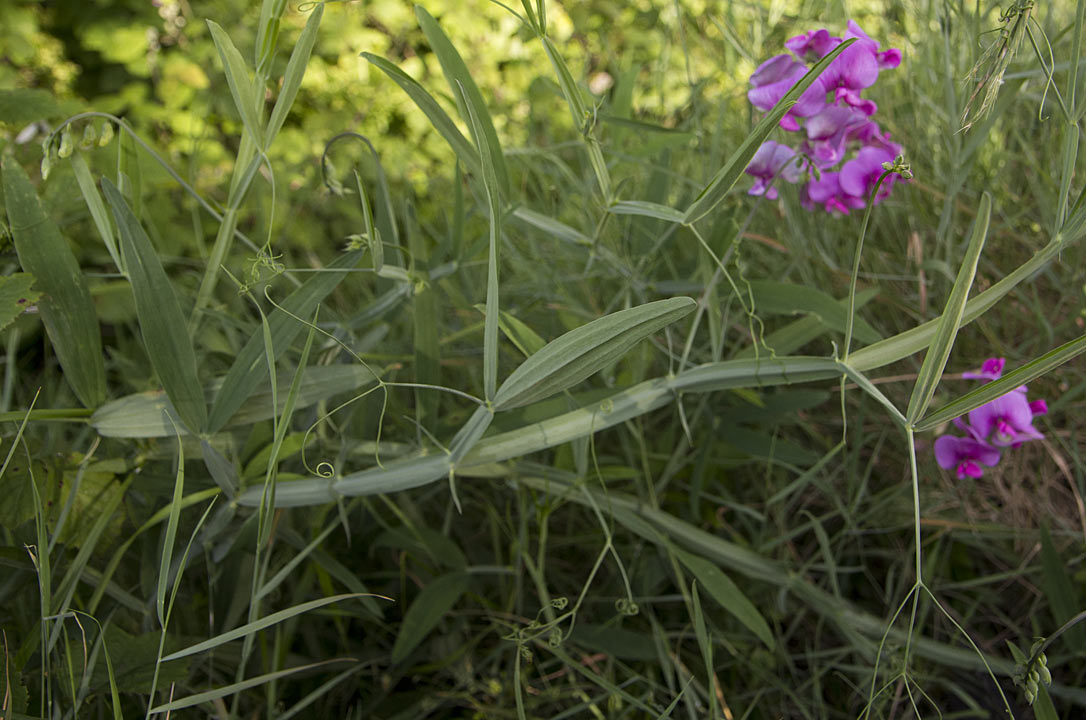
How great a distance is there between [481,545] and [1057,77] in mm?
1173

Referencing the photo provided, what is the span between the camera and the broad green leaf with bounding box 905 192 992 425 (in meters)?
0.54

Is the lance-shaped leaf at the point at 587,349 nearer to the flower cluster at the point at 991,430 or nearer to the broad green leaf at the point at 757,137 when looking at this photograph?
the broad green leaf at the point at 757,137

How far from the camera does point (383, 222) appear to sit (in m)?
0.90

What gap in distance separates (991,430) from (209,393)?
792 mm

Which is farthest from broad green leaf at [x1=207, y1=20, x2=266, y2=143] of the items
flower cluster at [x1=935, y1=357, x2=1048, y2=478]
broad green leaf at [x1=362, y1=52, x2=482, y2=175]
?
flower cluster at [x1=935, y1=357, x2=1048, y2=478]

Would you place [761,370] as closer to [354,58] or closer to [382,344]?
[382,344]

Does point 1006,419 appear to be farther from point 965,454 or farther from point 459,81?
point 459,81

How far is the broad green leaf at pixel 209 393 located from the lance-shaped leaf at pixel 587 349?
210mm

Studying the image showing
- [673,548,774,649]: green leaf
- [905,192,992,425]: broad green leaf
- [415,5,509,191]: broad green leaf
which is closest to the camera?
[905,192,992,425]: broad green leaf

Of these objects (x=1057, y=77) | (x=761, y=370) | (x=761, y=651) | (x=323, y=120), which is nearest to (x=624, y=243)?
(x=761, y=370)

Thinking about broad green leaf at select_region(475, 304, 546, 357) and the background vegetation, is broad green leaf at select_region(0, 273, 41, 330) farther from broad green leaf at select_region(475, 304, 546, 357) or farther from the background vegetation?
broad green leaf at select_region(475, 304, 546, 357)

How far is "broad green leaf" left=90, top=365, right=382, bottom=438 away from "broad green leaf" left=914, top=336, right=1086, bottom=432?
497mm

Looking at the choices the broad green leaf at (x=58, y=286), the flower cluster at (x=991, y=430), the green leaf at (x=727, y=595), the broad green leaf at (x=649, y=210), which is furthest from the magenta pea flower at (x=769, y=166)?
the broad green leaf at (x=58, y=286)

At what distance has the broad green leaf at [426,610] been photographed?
2.73 feet
